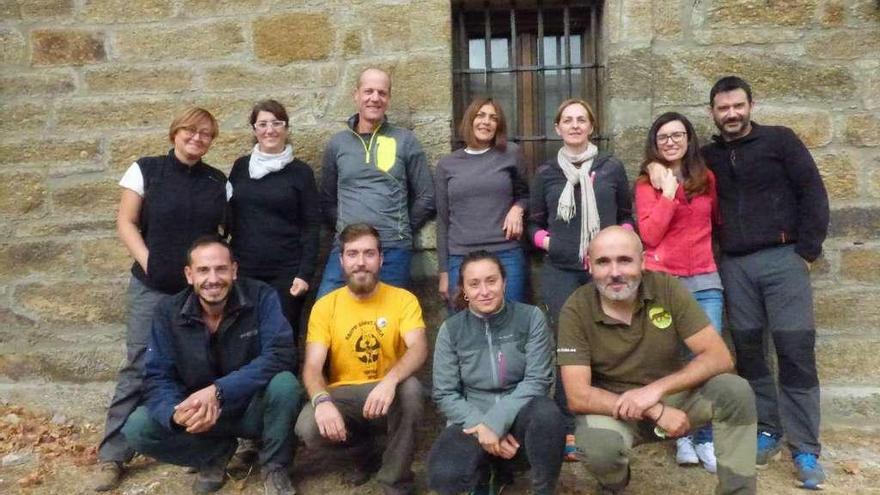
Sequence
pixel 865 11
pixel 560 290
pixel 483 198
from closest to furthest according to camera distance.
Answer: pixel 560 290, pixel 483 198, pixel 865 11

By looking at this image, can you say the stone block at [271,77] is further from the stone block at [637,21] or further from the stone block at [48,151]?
the stone block at [637,21]

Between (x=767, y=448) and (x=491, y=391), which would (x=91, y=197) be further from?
(x=767, y=448)

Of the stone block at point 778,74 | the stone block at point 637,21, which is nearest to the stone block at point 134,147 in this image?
the stone block at point 637,21

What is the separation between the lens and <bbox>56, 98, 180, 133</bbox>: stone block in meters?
4.04

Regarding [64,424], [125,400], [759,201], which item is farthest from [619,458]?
[64,424]

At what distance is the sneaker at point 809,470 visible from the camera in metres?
3.15

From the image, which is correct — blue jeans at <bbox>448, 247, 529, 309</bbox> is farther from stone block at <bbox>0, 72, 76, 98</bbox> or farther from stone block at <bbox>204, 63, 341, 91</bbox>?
stone block at <bbox>0, 72, 76, 98</bbox>

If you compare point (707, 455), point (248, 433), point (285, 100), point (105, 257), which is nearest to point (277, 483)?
point (248, 433)

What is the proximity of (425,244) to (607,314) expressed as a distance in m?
1.21

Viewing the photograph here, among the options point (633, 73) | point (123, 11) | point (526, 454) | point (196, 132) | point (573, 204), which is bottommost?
point (526, 454)

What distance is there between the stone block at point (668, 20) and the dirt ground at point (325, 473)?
2016 mm

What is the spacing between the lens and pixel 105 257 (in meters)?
4.07

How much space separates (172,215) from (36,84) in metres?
1.40

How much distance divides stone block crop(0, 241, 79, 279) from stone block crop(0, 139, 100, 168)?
0.44 meters
